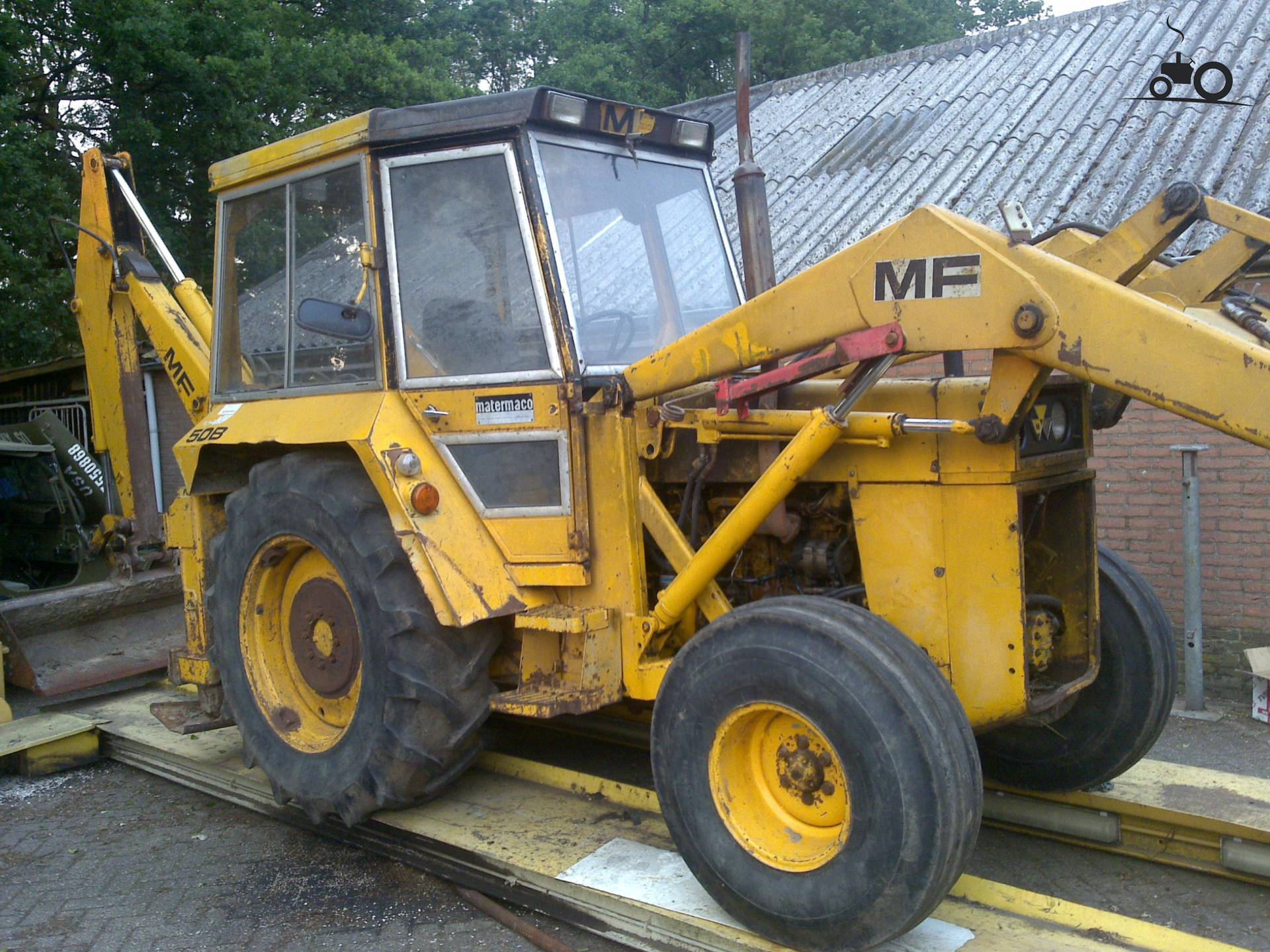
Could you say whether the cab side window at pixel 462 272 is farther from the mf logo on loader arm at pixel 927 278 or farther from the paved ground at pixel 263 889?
the paved ground at pixel 263 889

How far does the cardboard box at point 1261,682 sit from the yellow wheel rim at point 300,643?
4.55 m

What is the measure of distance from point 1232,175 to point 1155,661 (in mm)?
4333

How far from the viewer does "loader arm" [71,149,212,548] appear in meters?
5.36

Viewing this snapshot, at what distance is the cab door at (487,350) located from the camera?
3.74 m

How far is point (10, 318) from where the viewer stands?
445 inches

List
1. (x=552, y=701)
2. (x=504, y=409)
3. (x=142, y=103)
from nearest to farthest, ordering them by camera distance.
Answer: (x=552, y=701) → (x=504, y=409) → (x=142, y=103)

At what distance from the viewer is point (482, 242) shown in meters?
3.82

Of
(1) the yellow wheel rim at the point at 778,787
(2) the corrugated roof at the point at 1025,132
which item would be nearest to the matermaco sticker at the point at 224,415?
(1) the yellow wheel rim at the point at 778,787

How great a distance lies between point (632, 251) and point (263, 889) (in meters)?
2.69

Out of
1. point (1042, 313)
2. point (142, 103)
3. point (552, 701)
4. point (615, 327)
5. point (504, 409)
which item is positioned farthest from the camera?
point (142, 103)

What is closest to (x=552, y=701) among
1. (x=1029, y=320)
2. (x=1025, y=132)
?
(x=1029, y=320)

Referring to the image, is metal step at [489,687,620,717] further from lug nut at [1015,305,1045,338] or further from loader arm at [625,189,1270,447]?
lug nut at [1015,305,1045,338]

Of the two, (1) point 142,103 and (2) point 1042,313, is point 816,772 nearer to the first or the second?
(2) point 1042,313

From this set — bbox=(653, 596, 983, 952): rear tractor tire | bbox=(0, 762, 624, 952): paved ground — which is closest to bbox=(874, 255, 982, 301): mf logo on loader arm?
bbox=(653, 596, 983, 952): rear tractor tire
